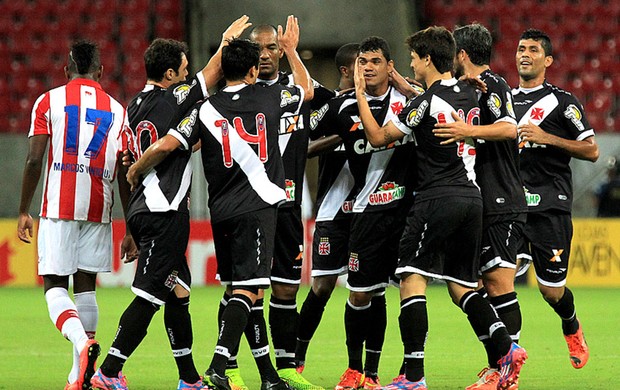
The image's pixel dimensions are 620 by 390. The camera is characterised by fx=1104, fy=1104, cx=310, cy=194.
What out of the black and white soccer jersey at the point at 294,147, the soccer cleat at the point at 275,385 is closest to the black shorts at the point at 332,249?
the black and white soccer jersey at the point at 294,147

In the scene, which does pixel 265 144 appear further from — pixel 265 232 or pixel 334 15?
pixel 334 15


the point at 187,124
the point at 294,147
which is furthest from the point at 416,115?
the point at 187,124

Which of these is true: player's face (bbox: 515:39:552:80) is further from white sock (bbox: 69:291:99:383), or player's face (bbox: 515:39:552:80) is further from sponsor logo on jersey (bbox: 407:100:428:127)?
white sock (bbox: 69:291:99:383)

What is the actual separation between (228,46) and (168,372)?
249 centimetres

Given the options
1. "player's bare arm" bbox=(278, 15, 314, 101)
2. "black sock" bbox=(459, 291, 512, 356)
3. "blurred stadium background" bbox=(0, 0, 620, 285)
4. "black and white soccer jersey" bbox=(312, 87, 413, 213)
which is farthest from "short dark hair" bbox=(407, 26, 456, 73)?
"blurred stadium background" bbox=(0, 0, 620, 285)

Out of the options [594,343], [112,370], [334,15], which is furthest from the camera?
[334,15]

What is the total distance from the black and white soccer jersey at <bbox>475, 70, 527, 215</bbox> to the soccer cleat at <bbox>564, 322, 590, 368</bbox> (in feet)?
4.28

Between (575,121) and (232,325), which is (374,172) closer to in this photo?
(232,325)

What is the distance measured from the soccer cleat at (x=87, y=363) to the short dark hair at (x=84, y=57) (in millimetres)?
1774

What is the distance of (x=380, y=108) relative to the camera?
7023mm

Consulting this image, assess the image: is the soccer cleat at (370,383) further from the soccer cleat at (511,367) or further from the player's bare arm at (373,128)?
the player's bare arm at (373,128)

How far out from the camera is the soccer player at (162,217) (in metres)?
6.30

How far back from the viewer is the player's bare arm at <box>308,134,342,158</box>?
23.8ft

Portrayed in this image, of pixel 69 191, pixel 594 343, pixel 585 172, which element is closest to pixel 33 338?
pixel 69 191
